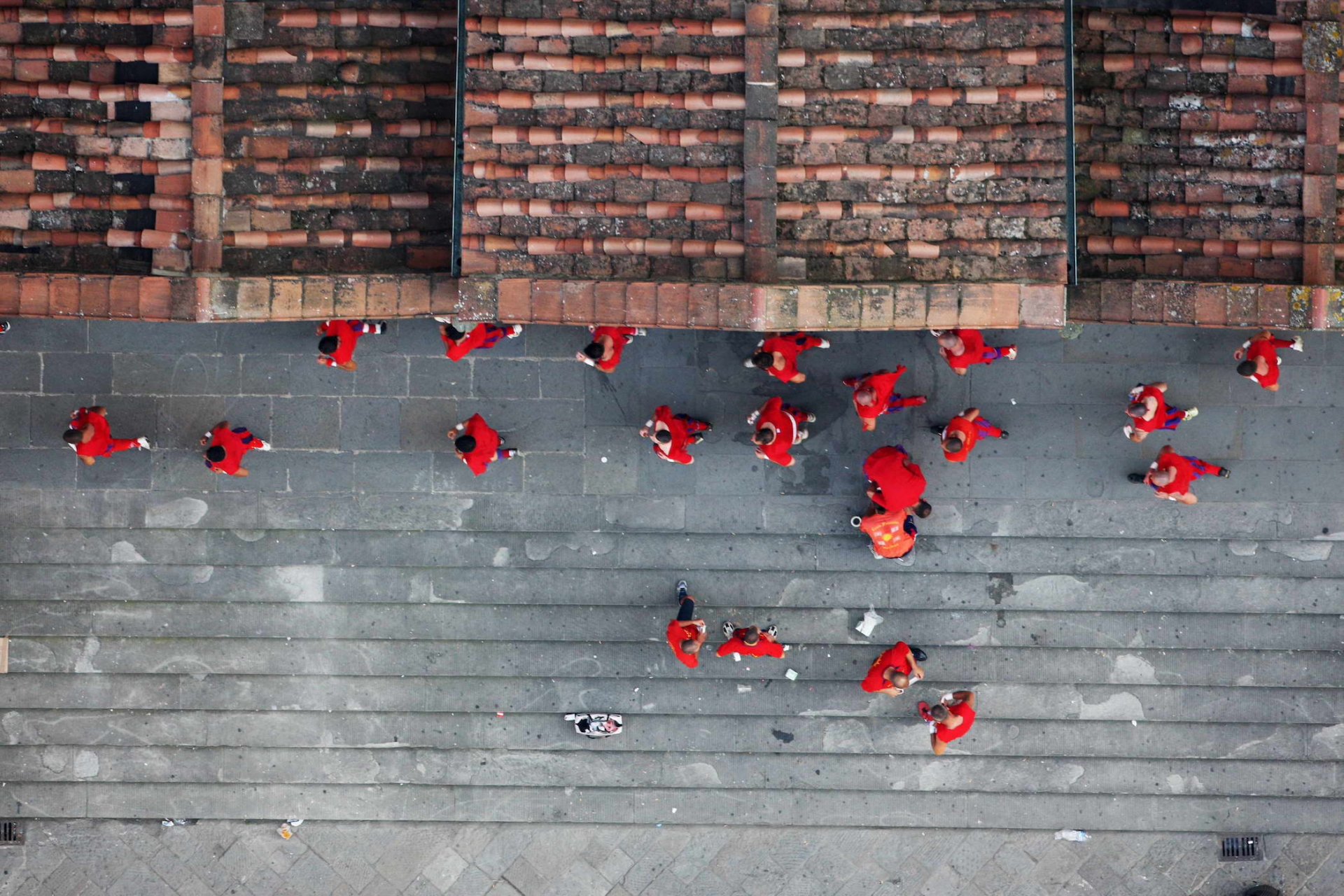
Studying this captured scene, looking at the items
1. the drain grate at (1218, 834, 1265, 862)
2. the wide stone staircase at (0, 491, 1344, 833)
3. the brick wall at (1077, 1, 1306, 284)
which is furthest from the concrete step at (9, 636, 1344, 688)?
the brick wall at (1077, 1, 1306, 284)

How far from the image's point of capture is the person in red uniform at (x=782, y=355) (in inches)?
437

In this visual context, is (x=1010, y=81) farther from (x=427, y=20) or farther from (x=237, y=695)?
(x=237, y=695)

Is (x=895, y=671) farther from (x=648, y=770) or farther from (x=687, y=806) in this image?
(x=648, y=770)

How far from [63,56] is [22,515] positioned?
636cm

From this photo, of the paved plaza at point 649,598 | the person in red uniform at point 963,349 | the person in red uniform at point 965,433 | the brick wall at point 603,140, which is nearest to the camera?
the brick wall at point 603,140

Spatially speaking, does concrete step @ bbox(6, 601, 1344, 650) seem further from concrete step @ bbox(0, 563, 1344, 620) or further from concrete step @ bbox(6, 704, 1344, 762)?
concrete step @ bbox(6, 704, 1344, 762)

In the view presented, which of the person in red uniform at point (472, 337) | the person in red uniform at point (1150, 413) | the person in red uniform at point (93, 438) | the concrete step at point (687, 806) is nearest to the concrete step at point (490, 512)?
the person in red uniform at point (93, 438)

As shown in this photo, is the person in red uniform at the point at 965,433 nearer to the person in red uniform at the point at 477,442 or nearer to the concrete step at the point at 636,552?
the concrete step at the point at 636,552

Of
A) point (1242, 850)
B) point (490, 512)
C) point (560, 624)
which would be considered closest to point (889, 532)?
point (560, 624)

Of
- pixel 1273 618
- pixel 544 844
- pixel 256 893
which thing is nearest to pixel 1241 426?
pixel 1273 618

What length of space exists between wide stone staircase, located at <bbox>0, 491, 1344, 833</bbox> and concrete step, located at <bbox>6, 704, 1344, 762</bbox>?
34mm

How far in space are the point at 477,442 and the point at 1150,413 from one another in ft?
27.4

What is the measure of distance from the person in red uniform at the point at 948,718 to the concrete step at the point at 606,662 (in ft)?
1.30

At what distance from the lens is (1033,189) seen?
8672mm
